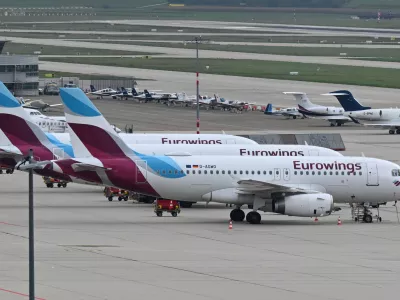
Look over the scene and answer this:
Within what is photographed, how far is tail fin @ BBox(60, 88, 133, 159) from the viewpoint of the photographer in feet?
189

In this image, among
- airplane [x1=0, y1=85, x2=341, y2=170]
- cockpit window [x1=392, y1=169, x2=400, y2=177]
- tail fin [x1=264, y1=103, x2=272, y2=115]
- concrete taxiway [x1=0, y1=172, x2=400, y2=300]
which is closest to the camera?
concrete taxiway [x1=0, y1=172, x2=400, y2=300]

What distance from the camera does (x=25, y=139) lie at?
65.5 meters

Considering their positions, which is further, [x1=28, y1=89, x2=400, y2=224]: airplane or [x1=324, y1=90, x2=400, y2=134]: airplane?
[x1=324, y1=90, x2=400, y2=134]: airplane

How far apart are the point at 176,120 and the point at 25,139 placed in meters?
60.3

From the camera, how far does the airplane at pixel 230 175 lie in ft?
186

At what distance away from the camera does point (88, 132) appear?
5788 centimetres

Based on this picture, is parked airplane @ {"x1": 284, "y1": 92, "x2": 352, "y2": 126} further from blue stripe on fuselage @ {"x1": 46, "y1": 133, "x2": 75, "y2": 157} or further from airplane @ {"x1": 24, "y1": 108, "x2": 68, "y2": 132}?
blue stripe on fuselage @ {"x1": 46, "y1": 133, "x2": 75, "y2": 157}

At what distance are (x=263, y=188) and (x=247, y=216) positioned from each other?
177cm

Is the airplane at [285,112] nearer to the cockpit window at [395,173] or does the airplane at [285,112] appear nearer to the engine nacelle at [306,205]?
the cockpit window at [395,173]

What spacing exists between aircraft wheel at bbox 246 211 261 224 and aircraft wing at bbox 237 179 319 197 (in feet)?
3.08

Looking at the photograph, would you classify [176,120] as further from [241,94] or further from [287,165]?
[287,165]

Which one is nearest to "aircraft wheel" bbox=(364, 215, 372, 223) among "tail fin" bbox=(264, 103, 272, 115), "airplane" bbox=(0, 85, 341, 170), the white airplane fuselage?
the white airplane fuselage

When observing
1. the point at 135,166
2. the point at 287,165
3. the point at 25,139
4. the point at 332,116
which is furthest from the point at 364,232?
the point at 332,116

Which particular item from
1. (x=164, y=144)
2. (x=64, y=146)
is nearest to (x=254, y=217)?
(x=164, y=144)
